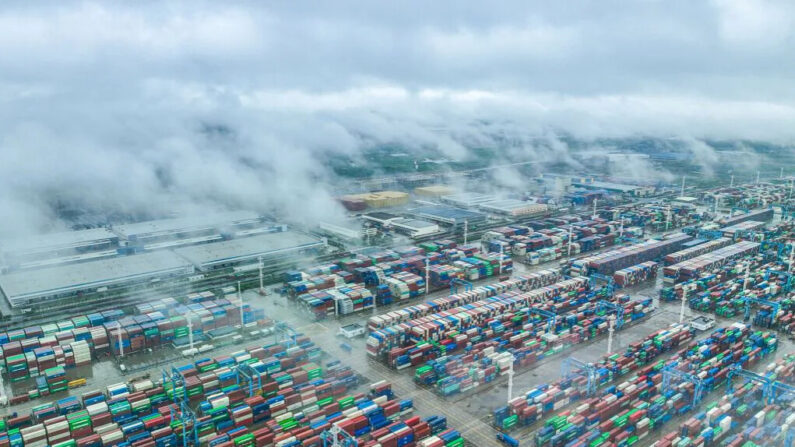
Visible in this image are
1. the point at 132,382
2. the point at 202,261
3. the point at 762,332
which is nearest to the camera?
Result: the point at 132,382

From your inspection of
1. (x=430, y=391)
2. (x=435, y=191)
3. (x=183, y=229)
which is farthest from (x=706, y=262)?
(x=183, y=229)

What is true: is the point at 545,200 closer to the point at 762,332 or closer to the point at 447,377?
the point at 762,332

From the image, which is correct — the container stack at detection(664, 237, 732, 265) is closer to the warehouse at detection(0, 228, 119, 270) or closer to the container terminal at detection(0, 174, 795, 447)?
the container terminal at detection(0, 174, 795, 447)

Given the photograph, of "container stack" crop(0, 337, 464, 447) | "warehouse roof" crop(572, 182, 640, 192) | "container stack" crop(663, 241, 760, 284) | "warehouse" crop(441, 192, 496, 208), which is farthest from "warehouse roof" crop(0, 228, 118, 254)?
"warehouse roof" crop(572, 182, 640, 192)

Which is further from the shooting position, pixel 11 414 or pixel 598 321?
pixel 598 321

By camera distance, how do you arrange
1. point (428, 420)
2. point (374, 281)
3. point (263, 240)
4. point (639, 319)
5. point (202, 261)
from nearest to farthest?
1. point (428, 420)
2. point (639, 319)
3. point (374, 281)
4. point (202, 261)
5. point (263, 240)

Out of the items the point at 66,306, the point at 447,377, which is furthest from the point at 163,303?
the point at 447,377
